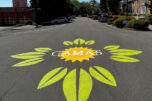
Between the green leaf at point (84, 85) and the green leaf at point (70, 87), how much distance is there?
Answer: 0.15 meters

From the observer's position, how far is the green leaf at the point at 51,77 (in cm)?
390

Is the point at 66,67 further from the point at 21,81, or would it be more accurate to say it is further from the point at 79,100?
the point at 79,100

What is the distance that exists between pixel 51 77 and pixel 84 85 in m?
1.08

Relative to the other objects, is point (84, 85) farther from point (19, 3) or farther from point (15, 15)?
point (19, 3)

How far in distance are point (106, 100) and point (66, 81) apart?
4.20 ft

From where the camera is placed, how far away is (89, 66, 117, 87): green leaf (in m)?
3.92

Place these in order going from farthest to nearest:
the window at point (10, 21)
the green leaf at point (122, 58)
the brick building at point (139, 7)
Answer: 1. the brick building at point (139, 7)
2. the window at point (10, 21)
3. the green leaf at point (122, 58)

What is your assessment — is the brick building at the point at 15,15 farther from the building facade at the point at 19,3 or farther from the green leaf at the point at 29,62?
the green leaf at the point at 29,62

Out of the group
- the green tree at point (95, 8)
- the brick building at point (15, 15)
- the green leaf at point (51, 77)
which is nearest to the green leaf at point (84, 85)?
the green leaf at point (51, 77)

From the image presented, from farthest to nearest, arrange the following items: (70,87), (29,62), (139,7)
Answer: (139,7) → (29,62) → (70,87)

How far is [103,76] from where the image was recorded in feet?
14.0

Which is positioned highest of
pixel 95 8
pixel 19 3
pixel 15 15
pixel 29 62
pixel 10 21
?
pixel 95 8

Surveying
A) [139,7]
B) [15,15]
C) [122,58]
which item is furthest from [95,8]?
[122,58]

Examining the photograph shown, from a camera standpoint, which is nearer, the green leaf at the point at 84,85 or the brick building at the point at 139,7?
the green leaf at the point at 84,85
